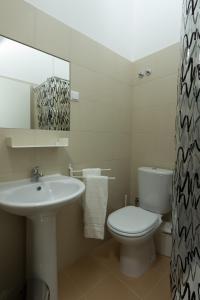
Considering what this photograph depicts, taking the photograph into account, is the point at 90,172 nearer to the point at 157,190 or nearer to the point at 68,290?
the point at 157,190

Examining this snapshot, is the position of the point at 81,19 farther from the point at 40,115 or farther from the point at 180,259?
the point at 180,259

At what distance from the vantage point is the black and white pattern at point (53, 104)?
1383mm

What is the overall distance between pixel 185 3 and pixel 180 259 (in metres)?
1.25

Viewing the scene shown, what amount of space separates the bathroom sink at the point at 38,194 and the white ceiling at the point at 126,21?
4.03 feet

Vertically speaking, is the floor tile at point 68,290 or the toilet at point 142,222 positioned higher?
the toilet at point 142,222

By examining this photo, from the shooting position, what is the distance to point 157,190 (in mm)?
1674

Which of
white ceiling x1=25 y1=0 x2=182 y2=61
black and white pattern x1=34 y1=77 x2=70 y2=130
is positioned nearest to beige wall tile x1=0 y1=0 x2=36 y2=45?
white ceiling x1=25 y1=0 x2=182 y2=61

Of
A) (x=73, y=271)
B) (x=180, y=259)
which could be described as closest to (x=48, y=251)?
(x=73, y=271)

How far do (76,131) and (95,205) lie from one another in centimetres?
62

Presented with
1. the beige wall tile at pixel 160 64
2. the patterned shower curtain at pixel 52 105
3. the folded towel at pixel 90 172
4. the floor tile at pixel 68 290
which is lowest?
the floor tile at pixel 68 290

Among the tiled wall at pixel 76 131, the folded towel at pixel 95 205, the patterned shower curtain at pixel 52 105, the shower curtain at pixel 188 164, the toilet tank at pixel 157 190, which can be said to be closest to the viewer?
the shower curtain at pixel 188 164

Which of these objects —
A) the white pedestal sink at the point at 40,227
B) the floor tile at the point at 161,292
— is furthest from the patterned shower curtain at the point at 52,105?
the floor tile at the point at 161,292

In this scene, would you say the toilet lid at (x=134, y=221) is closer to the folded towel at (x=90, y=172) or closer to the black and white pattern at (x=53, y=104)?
the folded towel at (x=90, y=172)

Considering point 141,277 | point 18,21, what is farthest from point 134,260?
point 18,21
